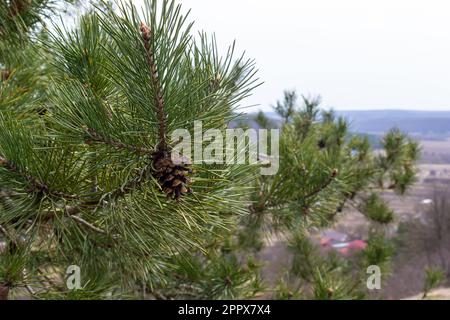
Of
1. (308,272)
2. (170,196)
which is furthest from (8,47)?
(308,272)

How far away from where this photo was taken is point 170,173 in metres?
0.50

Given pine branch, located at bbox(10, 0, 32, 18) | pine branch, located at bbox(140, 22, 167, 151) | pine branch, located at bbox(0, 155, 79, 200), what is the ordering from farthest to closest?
pine branch, located at bbox(10, 0, 32, 18)
pine branch, located at bbox(0, 155, 79, 200)
pine branch, located at bbox(140, 22, 167, 151)

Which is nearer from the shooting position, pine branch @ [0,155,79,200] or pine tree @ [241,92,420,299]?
pine branch @ [0,155,79,200]

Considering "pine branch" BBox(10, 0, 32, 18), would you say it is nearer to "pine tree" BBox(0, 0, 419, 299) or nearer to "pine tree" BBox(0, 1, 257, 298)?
"pine tree" BBox(0, 0, 419, 299)

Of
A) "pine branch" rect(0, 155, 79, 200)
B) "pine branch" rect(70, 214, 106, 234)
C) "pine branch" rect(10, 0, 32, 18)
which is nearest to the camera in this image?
"pine branch" rect(0, 155, 79, 200)

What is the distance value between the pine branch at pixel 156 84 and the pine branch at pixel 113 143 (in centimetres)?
2

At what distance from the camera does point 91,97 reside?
495 mm

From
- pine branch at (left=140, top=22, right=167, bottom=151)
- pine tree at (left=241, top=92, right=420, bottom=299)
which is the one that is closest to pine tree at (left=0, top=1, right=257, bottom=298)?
pine branch at (left=140, top=22, right=167, bottom=151)

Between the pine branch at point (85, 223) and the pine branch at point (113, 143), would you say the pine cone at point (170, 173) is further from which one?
the pine branch at point (85, 223)

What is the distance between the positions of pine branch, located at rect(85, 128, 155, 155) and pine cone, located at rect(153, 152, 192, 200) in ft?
0.05

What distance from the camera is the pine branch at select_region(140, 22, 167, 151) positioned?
0.40 m

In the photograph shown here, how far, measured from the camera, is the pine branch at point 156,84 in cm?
40
